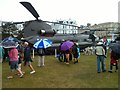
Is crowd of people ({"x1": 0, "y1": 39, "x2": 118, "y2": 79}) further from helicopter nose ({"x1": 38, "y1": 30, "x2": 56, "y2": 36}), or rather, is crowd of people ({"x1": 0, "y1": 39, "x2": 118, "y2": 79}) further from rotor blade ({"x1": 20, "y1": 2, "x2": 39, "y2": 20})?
helicopter nose ({"x1": 38, "y1": 30, "x2": 56, "y2": 36})

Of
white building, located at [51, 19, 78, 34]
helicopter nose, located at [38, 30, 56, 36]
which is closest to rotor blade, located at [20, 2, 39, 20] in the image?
helicopter nose, located at [38, 30, 56, 36]

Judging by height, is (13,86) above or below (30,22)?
below

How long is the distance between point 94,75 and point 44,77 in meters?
2.28

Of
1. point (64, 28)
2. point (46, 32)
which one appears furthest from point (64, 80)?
point (64, 28)

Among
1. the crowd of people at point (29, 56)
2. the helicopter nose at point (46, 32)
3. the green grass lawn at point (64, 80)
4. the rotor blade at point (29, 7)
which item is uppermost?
the rotor blade at point (29, 7)

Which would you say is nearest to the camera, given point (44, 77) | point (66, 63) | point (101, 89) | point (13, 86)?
point (101, 89)

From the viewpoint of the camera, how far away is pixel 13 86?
8.18 m

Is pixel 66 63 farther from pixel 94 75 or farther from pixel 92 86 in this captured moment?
pixel 92 86

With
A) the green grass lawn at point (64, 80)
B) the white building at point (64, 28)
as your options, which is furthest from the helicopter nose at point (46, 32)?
the green grass lawn at point (64, 80)

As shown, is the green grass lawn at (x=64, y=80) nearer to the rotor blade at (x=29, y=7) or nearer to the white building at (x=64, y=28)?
the rotor blade at (x=29, y=7)

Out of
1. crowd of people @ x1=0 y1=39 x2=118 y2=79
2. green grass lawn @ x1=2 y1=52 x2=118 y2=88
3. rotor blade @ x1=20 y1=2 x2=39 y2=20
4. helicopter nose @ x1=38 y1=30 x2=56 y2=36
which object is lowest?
green grass lawn @ x1=2 y1=52 x2=118 y2=88

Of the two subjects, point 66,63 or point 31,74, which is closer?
point 31,74

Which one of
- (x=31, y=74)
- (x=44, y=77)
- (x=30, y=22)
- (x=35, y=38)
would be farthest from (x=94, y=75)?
(x=30, y=22)

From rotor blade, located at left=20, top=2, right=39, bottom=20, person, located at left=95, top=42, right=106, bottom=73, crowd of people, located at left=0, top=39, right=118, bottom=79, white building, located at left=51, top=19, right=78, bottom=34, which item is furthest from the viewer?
white building, located at left=51, top=19, right=78, bottom=34
